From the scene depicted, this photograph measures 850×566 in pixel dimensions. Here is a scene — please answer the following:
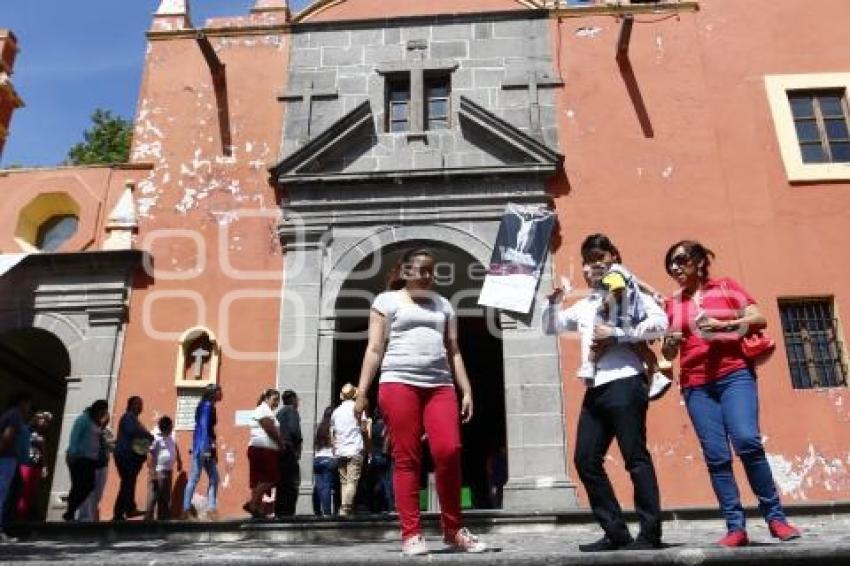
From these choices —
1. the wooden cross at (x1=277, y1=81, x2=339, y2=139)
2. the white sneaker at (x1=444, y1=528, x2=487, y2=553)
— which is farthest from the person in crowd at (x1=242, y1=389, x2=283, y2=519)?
the wooden cross at (x1=277, y1=81, x2=339, y2=139)

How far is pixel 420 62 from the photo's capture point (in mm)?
12406

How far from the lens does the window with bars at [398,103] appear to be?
1227 centimetres

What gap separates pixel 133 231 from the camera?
1160 cm

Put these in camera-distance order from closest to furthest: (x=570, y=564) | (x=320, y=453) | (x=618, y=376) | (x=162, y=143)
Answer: (x=570, y=564), (x=618, y=376), (x=320, y=453), (x=162, y=143)

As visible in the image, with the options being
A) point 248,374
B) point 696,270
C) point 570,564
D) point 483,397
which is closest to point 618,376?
point 696,270

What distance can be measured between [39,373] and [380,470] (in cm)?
786

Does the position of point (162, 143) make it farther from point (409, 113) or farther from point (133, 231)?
point (409, 113)

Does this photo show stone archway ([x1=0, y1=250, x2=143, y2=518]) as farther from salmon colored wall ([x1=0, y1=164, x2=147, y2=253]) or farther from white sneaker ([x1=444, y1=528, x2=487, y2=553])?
white sneaker ([x1=444, y1=528, x2=487, y2=553])

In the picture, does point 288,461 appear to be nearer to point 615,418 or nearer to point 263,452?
point 263,452

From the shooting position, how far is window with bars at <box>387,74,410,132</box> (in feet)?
40.3

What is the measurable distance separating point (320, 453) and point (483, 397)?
21.7 ft

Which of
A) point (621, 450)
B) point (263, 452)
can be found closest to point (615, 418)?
point (621, 450)

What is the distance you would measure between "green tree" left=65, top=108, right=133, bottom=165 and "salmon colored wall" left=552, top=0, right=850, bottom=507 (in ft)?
47.2

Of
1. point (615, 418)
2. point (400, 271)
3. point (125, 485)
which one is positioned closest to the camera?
point (615, 418)
